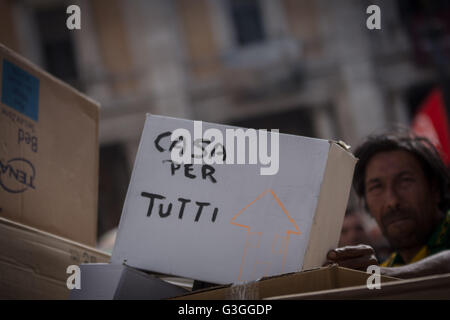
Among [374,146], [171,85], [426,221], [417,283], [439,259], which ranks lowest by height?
[417,283]

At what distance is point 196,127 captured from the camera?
4.39 feet

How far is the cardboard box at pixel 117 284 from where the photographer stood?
4.06 feet

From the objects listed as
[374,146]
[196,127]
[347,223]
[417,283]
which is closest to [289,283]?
[417,283]

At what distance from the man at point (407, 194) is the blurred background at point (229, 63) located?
6654mm

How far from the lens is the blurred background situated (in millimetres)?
8852

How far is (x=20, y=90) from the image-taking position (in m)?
1.59

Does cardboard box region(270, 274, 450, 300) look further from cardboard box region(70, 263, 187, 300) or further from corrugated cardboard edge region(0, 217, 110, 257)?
corrugated cardboard edge region(0, 217, 110, 257)

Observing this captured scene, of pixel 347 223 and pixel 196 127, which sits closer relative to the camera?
pixel 196 127

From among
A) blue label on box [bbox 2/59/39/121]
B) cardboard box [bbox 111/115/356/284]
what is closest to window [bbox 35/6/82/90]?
blue label on box [bbox 2/59/39/121]

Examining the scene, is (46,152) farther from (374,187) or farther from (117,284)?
(374,187)

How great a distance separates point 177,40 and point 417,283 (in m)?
8.46

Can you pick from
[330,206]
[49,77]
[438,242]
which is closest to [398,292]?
[330,206]

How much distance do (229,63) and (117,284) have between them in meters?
8.10

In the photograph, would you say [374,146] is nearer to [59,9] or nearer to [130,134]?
[130,134]
